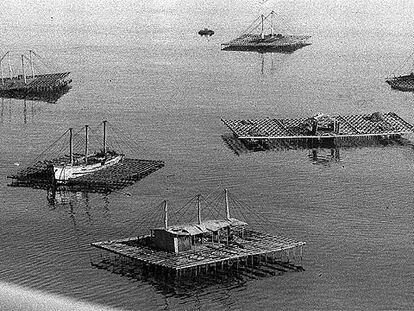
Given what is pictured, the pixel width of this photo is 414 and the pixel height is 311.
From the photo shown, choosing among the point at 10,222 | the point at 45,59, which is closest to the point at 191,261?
the point at 10,222

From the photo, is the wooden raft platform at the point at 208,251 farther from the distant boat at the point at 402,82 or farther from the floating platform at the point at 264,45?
the floating platform at the point at 264,45

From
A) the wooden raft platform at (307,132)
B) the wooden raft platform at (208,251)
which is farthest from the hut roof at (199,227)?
the wooden raft platform at (307,132)

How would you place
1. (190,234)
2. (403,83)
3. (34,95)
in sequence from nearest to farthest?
(190,234) → (34,95) → (403,83)

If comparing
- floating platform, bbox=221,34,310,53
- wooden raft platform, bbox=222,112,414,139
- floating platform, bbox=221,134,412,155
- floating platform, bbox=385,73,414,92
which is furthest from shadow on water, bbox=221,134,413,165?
floating platform, bbox=221,34,310,53

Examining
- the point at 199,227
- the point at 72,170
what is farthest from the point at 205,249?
the point at 72,170

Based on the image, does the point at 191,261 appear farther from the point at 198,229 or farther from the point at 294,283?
the point at 294,283

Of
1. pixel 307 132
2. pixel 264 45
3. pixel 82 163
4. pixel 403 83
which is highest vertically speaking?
pixel 264 45

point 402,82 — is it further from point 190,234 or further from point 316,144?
point 190,234
